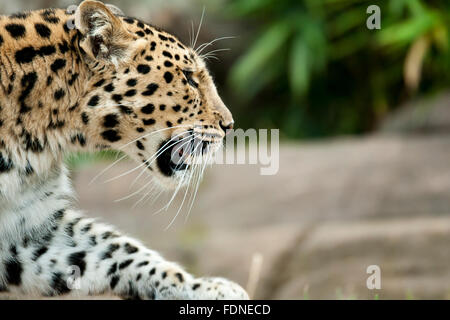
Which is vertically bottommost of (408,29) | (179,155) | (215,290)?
(215,290)

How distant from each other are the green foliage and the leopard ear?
986cm

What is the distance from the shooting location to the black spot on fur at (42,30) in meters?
4.48

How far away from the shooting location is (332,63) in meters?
16.5

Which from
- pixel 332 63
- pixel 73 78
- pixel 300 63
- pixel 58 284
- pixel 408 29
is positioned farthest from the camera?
pixel 332 63

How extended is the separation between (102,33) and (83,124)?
55 cm

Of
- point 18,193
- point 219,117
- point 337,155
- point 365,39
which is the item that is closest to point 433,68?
point 365,39

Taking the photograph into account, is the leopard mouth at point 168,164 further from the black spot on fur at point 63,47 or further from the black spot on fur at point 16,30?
the black spot on fur at point 16,30

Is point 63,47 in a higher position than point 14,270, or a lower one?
higher

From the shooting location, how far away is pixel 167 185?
15.9ft

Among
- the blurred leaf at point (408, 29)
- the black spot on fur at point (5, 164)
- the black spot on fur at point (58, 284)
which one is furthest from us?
the blurred leaf at point (408, 29)

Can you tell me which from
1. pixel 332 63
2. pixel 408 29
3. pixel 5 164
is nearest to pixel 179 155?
pixel 5 164

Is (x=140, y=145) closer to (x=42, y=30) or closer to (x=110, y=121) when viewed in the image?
(x=110, y=121)

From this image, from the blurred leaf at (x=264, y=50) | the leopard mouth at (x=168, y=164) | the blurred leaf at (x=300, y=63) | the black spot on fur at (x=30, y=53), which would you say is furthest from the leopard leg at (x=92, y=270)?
the blurred leaf at (x=264, y=50)

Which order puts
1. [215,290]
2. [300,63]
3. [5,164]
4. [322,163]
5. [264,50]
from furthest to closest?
1. [264,50]
2. [300,63]
3. [322,163]
4. [215,290]
5. [5,164]
